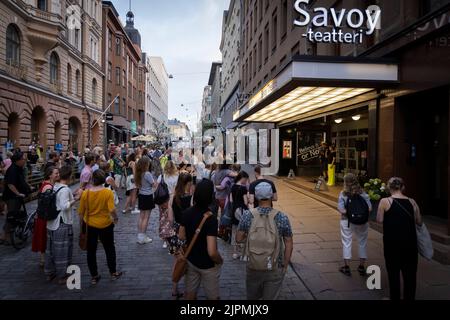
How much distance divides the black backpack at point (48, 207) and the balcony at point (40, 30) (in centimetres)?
1854

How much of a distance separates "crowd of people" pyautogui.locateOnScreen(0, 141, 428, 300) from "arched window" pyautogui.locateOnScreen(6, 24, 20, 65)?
1442 cm

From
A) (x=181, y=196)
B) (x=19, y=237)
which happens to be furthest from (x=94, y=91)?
(x=181, y=196)

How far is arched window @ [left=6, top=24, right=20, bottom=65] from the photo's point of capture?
18125mm

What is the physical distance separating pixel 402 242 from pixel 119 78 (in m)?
45.8

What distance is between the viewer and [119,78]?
45.2m

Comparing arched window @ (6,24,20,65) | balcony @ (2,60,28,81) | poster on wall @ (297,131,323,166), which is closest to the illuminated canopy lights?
poster on wall @ (297,131,323,166)

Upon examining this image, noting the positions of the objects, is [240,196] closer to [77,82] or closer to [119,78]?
[77,82]

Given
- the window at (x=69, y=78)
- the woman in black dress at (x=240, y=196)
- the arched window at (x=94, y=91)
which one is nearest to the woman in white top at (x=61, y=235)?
the woman in black dress at (x=240, y=196)

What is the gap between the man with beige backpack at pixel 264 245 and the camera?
11.0 feet

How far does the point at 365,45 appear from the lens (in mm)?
10641

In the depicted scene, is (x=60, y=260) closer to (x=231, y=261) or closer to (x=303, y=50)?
(x=231, y=261)

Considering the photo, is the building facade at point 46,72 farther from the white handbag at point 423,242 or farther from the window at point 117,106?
the white handbag at point 423,242

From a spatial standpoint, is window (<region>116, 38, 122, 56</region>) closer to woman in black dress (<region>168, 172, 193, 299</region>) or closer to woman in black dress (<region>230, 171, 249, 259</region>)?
woman in black dress (<region>230, 171, 249, 259</region>)
